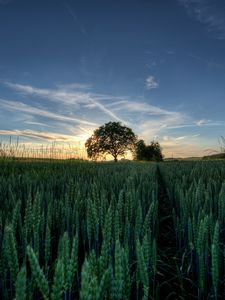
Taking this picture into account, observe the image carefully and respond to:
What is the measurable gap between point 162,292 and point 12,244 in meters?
0.97

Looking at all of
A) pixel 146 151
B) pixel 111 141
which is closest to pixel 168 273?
pixel 111 141

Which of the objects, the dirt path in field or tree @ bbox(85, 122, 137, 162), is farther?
tree @ bbox(85, 122, 137, 162)

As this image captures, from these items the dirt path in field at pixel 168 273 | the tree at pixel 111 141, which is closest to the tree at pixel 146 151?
the tree at pixel 111 141

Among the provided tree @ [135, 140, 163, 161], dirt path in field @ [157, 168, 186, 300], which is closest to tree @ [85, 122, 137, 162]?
tree @ [135, 140, 163, 161]

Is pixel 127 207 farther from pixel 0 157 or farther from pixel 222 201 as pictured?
pixel 0 157

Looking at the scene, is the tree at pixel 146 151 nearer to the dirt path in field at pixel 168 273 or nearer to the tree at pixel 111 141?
the tree at pixel 111 141

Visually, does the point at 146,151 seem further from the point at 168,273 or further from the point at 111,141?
the point at 168,273

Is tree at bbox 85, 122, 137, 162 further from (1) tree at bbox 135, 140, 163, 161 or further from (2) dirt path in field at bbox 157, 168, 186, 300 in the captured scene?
(2) dirt path in field at bbox 157, 168, 186, 300

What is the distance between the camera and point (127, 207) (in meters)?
1.79

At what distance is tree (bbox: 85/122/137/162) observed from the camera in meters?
67.4

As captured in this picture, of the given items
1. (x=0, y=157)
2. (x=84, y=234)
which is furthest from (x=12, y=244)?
(x=0, y=157)

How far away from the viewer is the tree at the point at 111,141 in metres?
67.4

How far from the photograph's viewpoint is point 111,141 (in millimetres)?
68188

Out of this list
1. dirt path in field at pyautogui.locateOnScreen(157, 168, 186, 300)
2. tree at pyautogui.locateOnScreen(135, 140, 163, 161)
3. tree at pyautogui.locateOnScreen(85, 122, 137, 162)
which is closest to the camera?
dirt path in field at pyautogui.locateOnScreen(157, 168, 186, 300)
